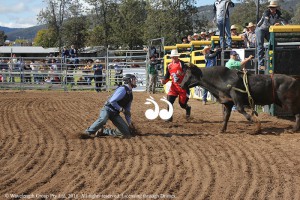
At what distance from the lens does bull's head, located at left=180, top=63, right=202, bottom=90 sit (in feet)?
31.3

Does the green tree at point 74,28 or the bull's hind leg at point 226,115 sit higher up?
the green tree at point 74,28

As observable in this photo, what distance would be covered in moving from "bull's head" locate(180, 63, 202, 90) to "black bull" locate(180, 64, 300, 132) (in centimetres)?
21

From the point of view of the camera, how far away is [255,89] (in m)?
8.99

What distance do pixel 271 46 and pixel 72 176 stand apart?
6662 millimetres

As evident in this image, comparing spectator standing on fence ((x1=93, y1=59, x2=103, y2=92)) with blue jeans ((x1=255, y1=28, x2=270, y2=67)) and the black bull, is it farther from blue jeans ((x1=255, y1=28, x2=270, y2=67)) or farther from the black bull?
the black bull

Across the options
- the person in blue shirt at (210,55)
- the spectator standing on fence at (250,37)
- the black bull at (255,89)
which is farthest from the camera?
the person in blue shirt at (210,55)

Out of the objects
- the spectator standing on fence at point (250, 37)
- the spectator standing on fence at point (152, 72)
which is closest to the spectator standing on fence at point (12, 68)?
the spectator standing on fence at point (152, 72)

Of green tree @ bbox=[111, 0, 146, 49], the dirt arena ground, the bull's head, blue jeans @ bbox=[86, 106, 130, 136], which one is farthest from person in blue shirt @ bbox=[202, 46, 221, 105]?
green tree @ bbox=[111, 0, 146, 49]

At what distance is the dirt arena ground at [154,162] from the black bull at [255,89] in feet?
1.77

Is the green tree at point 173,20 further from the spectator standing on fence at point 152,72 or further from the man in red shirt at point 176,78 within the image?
the man in red shirt at point 176,78

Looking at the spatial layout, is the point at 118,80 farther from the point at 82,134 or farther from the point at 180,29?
the point at 180,29

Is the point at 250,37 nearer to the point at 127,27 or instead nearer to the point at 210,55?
the point at 210,55

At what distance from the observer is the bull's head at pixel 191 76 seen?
9.55 m

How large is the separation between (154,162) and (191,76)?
3.54m
